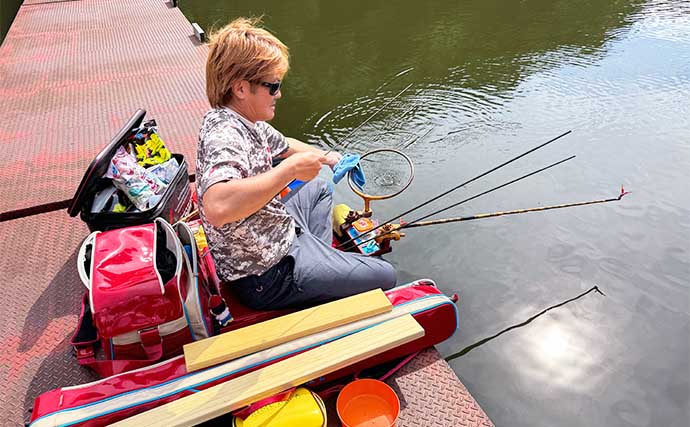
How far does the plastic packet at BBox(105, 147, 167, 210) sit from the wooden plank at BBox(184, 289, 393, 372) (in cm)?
115

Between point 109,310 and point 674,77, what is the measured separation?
296 inches

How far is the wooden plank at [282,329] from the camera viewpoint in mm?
1943

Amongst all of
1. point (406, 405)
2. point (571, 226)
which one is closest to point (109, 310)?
point (406, 405)

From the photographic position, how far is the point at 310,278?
7.29ft

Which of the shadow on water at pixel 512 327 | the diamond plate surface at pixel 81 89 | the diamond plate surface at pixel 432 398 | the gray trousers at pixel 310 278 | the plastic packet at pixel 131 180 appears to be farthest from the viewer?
the diamond plate surface at pixel 81 89

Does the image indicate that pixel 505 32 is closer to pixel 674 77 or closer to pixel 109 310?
pixel 674 77

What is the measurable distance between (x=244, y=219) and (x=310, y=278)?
46cm

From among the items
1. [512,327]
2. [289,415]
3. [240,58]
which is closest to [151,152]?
[240,58]

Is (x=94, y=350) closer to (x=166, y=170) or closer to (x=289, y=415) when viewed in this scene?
(x=289, y=415)

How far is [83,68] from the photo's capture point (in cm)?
609

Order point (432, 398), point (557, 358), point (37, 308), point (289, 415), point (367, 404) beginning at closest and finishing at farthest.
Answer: point (289, 415) < point (367, 404) < point (432, 398) < point (37, 308) < point (557, 358)

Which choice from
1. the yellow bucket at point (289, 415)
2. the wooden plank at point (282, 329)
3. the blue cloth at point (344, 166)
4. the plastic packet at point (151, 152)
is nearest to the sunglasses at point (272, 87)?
the blue cloth at point (344, 166)

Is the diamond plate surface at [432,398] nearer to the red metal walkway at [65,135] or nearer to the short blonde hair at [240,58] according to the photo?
the red metal walkway at [65,135]

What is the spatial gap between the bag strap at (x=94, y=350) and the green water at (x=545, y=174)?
1.89 metres
